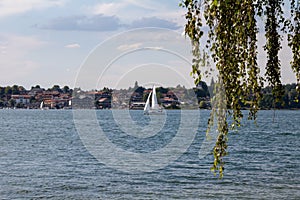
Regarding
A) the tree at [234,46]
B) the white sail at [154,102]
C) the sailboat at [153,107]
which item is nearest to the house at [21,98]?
the sailboat at [153,107]

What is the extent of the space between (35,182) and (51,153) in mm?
14995

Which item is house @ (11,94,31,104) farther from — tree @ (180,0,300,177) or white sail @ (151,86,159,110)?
tree @ (180,0,300,177)

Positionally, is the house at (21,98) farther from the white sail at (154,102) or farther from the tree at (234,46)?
the tree at (234,46)

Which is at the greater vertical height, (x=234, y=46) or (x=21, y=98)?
(x=21, y=98)

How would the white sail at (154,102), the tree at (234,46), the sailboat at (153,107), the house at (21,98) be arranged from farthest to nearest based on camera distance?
the house at (21,98) → the sailboat at (153,107) → the white sail at (154,102) → the tree at (234,46)

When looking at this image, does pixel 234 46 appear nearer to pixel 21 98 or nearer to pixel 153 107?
pixel 153 107

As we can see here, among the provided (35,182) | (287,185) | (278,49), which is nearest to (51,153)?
(35,182)

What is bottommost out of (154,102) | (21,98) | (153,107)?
(153,107)

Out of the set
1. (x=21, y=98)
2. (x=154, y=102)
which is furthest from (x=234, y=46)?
(x=21, y=98)

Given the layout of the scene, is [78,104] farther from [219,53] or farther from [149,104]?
[219,53]

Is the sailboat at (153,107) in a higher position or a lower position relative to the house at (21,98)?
lower

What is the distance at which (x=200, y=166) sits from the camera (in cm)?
2789

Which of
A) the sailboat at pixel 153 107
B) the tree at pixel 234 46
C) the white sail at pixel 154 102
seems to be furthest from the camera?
the sailboat at pixel 153 107

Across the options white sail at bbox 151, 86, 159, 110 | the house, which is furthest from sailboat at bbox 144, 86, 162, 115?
the house
